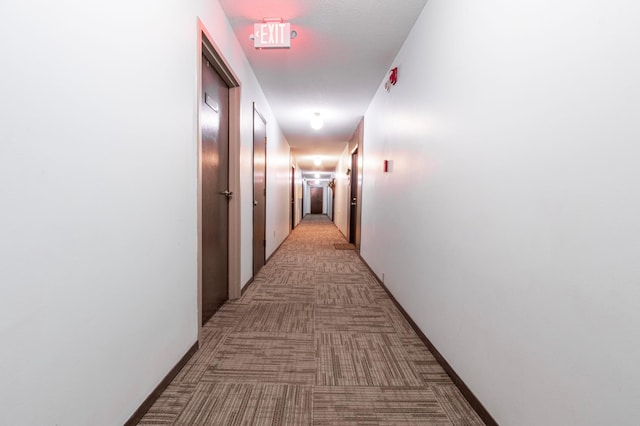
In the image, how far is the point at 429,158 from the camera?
2107 mm

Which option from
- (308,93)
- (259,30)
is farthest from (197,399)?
(308,93)

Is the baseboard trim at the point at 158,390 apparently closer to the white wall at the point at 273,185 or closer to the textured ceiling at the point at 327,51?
the textured ceiling at the point at 327,51

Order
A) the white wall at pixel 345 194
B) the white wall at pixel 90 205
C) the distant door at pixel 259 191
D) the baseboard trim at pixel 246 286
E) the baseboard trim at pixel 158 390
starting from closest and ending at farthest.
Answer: the white wall at pixel 90 205 < the baseboard trim at pixel 158 390 < the baseboard trim at pixel 246 286 < the distant door at pixel 259 191 < the white wall at pixel 345 194

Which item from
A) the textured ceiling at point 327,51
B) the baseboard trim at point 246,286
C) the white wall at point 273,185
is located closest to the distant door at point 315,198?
the white wall at point 273,185

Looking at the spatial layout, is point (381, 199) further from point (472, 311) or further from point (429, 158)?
point (472, 311)

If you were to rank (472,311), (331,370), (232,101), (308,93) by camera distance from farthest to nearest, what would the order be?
(308,93) → (232,101) → (331,370) → (472,311)

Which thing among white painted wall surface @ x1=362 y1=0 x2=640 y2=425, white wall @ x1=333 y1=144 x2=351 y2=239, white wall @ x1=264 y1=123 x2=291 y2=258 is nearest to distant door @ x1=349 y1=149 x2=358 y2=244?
white wall @ x1=333 y1=144 x2=351 y2=239

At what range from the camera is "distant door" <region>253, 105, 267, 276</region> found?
3.67 m

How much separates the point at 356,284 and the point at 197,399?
2.37 meters

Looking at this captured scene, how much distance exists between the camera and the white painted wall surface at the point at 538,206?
805 millimetres

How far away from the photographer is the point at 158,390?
59.5 inches

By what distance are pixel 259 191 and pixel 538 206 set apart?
3.35 meters

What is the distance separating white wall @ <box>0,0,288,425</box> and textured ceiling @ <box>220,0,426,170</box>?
3.15 feet

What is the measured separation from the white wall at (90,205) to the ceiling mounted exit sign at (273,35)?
30.8 inches
